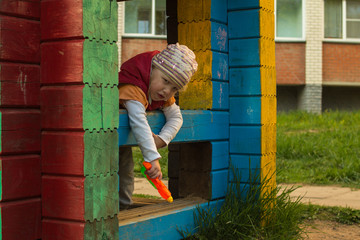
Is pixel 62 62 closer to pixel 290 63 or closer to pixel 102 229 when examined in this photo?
pixel 102 229

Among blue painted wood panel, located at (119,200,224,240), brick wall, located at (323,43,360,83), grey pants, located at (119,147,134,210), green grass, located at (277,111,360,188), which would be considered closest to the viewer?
blue painted wood panel, located at (119,200,224,240)

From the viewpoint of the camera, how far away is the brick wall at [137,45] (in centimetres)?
1619

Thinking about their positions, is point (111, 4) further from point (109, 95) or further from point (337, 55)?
point (337, 55)

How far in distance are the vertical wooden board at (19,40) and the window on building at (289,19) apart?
1529cm

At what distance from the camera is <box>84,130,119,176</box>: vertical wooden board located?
2.21 meters

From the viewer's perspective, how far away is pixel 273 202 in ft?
11.5

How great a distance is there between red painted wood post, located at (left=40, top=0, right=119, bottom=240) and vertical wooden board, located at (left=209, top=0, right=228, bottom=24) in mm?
1172

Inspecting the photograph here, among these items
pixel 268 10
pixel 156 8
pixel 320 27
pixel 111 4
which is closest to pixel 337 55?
pixel 320 27

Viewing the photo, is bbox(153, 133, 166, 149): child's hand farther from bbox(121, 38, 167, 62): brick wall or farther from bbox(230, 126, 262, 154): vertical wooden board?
bbox(121, 38, 167, 62): brick wall

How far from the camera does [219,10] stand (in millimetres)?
3469

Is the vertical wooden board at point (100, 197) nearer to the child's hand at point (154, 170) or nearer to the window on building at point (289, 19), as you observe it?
the child's hand at point (154, 170)

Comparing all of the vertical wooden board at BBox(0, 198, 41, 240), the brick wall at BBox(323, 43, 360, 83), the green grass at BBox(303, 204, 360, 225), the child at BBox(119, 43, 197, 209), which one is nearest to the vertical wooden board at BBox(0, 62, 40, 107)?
the vertical wooden board at BBox(0, 198, 41, 240)

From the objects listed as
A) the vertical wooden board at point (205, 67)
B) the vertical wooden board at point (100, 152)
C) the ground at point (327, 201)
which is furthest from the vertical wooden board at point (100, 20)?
the ground at point (327, 201)

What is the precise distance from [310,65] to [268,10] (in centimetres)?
1326
